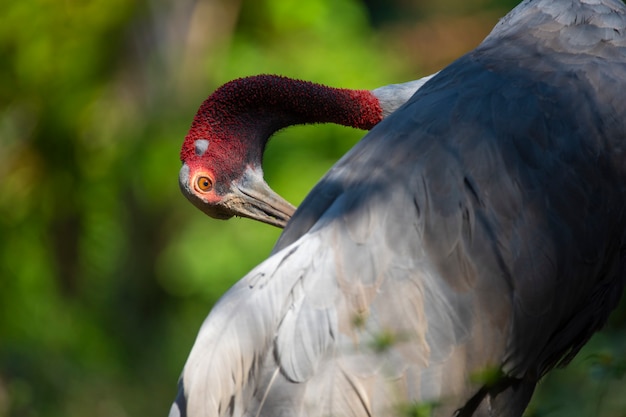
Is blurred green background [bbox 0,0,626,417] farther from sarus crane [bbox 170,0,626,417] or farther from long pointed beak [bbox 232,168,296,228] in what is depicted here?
sarus crane [bbox 170,0,626,417]

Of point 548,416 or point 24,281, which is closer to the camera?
point 548,416

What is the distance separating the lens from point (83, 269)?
7.38 metres

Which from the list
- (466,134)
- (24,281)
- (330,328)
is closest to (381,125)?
(466,134)

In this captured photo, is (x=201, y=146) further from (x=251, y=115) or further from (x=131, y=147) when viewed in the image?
(x=131, y=147)

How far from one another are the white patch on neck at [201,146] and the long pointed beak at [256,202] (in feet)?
0.60

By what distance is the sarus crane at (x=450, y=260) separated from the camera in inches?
106

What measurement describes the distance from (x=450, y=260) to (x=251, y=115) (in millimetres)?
1222

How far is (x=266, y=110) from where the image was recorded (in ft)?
12.4

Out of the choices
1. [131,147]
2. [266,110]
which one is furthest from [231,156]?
[131,147]

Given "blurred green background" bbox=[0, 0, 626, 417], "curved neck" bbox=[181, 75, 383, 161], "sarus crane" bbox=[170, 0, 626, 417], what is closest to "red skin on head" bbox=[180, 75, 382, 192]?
"curved neck" bbox=[181, 75, 383, 161]

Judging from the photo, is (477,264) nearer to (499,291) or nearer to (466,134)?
(499,291)

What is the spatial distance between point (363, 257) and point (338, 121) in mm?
1208

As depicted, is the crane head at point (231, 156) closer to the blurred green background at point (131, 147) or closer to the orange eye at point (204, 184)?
the orange eye at point (204, 184)

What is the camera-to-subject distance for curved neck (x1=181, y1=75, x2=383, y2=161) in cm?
Result: 370
